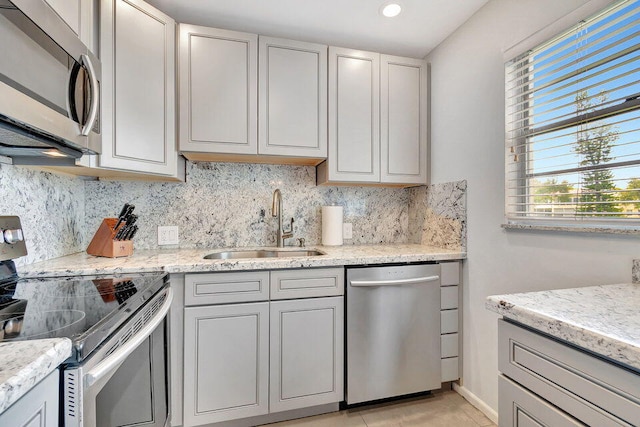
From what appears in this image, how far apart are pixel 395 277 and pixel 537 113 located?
1.13m

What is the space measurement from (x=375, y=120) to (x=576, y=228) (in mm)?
1321

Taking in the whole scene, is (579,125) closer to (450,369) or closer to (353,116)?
(353,116)

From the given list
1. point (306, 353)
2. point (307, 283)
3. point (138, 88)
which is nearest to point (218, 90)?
point (138, 88)

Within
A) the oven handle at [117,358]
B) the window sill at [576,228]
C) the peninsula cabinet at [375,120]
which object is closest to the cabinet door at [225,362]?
the oven handle at [117,358]

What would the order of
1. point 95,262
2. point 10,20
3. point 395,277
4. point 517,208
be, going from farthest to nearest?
1. point 395,277
2. point 517,208
3. point 95,262
4. point 10,20

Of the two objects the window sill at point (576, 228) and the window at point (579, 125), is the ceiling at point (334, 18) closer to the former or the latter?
the window at point (579, 125)

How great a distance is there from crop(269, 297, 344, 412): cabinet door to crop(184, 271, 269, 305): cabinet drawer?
0.41ft

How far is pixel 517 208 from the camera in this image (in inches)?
62.9

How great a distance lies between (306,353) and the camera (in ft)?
5.37

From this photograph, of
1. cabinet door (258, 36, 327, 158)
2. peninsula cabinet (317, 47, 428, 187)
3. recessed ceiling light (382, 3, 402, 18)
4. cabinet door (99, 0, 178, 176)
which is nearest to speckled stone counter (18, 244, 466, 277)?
cabinet door (99, 0, 178, 176)

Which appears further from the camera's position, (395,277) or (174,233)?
(174,233)

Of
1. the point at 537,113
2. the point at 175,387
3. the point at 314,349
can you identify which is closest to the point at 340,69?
the point at 537,113

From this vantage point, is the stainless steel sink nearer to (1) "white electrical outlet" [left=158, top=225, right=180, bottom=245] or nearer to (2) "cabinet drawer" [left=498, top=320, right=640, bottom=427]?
(1) "white electrical outlet" [left=158, top=225, right=180, bottom=245]

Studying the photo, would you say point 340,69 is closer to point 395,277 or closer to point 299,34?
point 299,34
